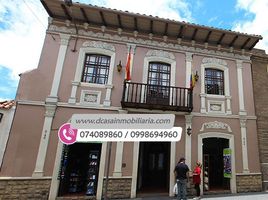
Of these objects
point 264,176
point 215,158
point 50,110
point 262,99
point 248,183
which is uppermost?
point 262,99

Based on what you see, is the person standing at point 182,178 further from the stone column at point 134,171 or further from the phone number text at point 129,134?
the phone number text at point 129,134

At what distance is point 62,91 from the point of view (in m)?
8.35

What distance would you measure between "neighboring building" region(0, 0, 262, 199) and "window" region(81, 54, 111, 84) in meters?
0.05

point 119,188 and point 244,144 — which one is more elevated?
point 244,144

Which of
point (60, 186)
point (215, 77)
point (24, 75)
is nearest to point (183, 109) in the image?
point (215, 77)

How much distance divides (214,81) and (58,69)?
25.6ft

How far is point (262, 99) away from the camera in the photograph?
9.82 m

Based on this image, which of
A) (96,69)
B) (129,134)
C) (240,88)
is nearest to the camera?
(129,134)

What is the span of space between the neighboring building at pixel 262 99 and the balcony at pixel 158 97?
3921mm

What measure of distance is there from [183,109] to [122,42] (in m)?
4.45

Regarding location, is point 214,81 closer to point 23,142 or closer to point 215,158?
point 215,158

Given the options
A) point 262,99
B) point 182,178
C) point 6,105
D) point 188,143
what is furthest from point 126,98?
point 262,99

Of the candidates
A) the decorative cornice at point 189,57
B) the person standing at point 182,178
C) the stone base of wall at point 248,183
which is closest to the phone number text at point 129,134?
the person standing at point 182,178

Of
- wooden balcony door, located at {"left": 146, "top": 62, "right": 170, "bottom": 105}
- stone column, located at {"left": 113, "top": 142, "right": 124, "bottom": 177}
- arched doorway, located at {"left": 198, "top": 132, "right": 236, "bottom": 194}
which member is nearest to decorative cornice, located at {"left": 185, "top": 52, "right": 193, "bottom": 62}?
wooden balcony door, located at {"left": 146, "top": 62, "right": 170, "bottom": 105}
